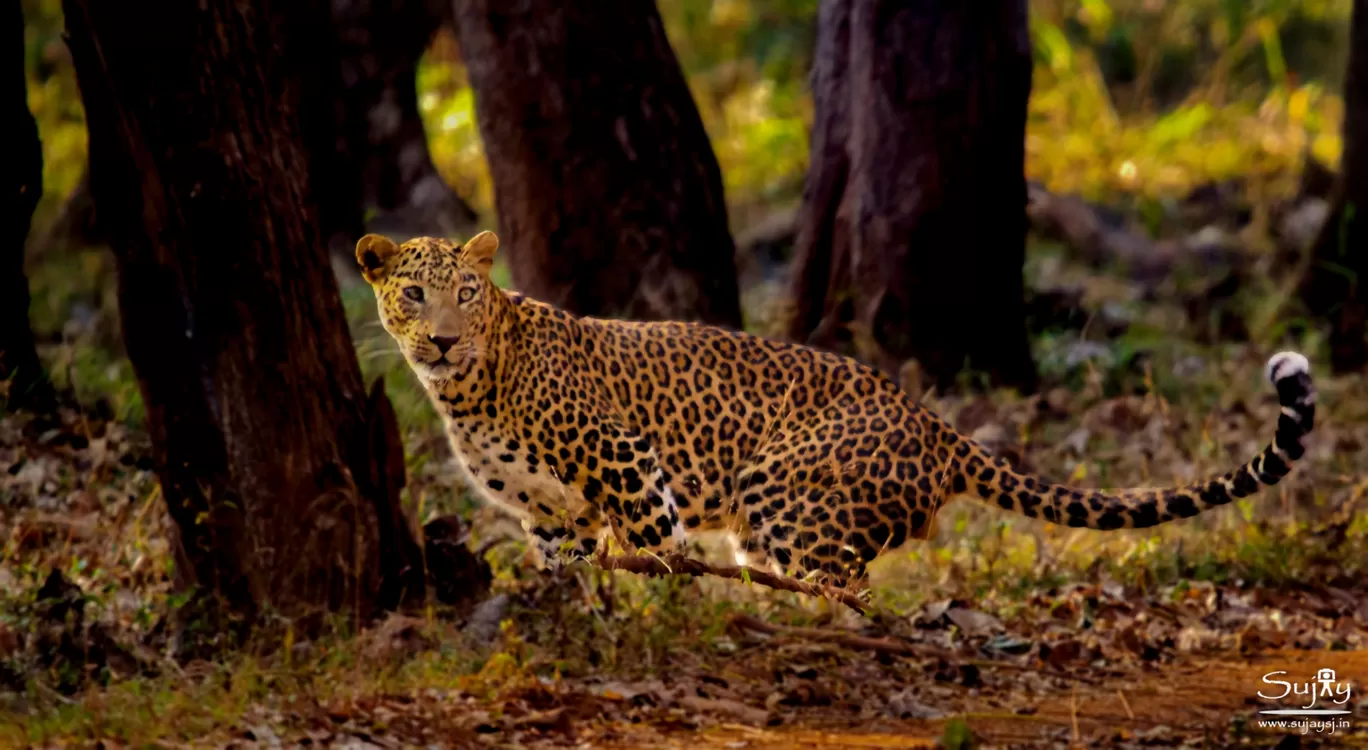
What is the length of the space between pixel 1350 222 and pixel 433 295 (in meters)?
7.65

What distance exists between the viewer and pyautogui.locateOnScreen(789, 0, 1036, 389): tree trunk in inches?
410

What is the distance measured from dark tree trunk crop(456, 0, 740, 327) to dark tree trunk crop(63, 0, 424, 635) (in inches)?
118

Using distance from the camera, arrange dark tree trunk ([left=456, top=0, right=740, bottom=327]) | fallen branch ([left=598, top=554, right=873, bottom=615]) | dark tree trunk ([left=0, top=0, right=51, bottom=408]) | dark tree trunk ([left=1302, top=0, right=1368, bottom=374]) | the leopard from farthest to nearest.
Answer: dark tree trunk ([left=1302, top=0, right=1368, bottom=374])
dark tree trunk ([left=456, top=0, right=740, bottom=327])
dark tree trunk ([left=0, top=0, right=51, bottom=408])
the leopard
fallen branch ([left=598, top=554, right=873, bottom=615])

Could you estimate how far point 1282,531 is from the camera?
8.12 metres

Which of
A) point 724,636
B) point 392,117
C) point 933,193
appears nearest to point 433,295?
point 724,636

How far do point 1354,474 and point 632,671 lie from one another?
13.8 ft

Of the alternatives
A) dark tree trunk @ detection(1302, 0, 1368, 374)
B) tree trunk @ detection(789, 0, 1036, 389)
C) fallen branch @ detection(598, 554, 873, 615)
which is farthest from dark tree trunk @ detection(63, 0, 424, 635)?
dark tree trunk @ detection(1302, 0, 1368, 374)

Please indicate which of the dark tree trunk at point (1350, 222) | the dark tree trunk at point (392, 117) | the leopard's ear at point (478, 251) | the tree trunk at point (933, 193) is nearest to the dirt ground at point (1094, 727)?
the leopard's ear at point (478, 251)

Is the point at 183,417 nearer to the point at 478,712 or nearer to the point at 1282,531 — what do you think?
the point at 478,712

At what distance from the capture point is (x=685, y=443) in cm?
690

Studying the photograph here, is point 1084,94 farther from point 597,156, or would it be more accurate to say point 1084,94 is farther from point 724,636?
point 724,636

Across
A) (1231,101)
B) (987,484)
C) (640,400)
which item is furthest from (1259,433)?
(1231,101)

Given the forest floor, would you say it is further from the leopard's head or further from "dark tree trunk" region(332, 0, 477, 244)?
"dark tree trunk" region(332, 0, 477, 244)

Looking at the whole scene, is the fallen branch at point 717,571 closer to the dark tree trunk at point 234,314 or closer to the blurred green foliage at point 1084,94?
the dark tree trunk at point 234,314
